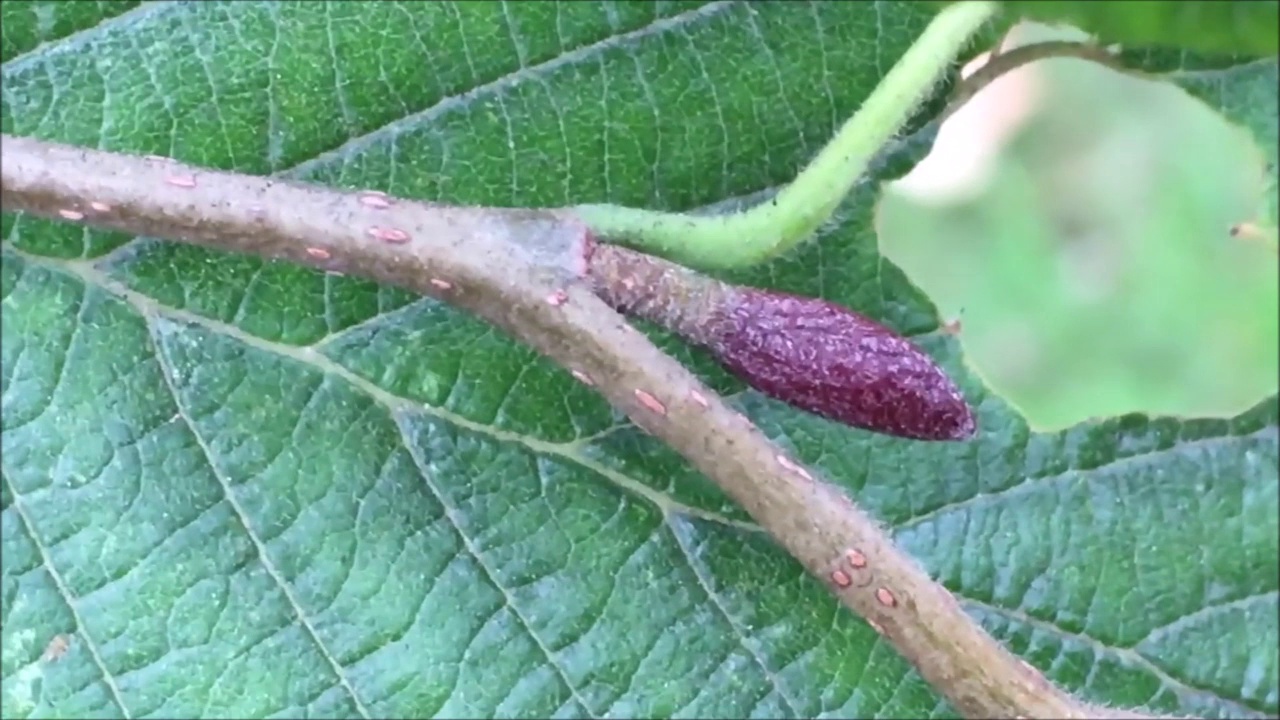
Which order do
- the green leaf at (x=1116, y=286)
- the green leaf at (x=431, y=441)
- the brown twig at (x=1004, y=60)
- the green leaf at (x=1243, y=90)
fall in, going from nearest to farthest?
the green leaf at (x=431, y=441) → the brown twig at (x=1004, y=60) → the green leaf at (x=1243, y=90) → the green leaf at (x=1116, y=286)

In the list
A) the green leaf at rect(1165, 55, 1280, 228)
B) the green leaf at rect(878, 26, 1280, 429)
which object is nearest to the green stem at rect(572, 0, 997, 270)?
the green leaf at rect(1165, 55, 1280, 228)

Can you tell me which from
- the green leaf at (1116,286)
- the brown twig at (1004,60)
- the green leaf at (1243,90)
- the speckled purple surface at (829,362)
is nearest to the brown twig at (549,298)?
the speckled purple surface at (829,362)

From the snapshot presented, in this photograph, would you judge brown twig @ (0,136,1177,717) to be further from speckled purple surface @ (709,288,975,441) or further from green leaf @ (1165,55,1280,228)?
green leaf @ (1165,55,1280,228)

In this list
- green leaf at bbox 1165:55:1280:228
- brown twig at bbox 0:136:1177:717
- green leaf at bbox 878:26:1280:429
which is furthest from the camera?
green leaf at bbox 878:26:1280:429

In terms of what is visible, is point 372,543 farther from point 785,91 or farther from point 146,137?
point 785,91

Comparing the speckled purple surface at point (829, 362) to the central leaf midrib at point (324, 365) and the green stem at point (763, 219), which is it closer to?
the green stem at point (763, 219)

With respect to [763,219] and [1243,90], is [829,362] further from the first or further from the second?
[1243,90]
